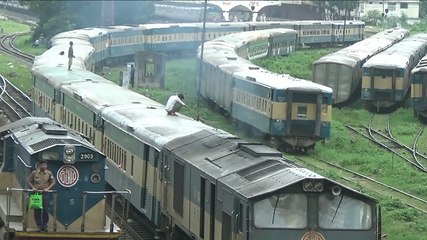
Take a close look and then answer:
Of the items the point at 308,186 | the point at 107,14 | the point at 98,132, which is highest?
the point at 308,186

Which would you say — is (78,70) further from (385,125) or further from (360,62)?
(360,62)

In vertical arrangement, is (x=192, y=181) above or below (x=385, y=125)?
above

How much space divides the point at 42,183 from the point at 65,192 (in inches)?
27.6

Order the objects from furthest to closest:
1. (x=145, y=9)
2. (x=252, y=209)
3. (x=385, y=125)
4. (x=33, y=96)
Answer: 1. (x=145, y=9)
2. (x=385, y=125)
3. (x=33, y=96)
4. (x=252, y=209)

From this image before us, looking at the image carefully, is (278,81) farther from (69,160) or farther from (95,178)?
(69,160)

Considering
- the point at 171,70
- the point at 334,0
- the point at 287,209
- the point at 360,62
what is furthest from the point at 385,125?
the point at 334,0

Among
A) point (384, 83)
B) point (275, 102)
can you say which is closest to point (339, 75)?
point (384, 83)

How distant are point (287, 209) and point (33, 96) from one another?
21263 millimetres

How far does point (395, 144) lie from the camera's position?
35.4m

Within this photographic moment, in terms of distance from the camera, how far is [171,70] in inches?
2275

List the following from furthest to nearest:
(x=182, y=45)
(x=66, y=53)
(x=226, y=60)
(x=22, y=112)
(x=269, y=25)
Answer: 1. (x=269, y=25)
2. (x=182, y=45)
3. (x=226, y=60)
4. (x=66, y=53)
5. (x=22, y=112)

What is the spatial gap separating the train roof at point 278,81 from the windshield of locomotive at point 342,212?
60.6 feet

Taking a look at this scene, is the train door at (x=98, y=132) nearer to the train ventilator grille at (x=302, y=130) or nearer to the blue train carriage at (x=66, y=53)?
the blue train carriage at (x=66, y=53)

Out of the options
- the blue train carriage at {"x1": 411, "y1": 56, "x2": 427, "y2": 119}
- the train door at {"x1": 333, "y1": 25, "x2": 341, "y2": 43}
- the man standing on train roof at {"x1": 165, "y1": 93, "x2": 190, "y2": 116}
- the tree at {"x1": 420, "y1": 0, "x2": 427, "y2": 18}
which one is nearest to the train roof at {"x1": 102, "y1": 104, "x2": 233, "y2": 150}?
the man standing on train roof at {"x1": 165, "y1": 93, "x2": 190, "y2": 116}
